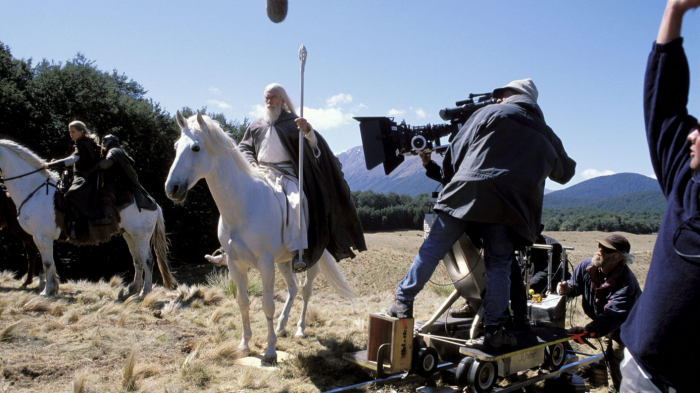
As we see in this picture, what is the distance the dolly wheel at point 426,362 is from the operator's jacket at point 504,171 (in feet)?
3.65

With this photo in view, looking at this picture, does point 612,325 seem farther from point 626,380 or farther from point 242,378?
point 242,378

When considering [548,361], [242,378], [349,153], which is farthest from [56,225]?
[349,153]

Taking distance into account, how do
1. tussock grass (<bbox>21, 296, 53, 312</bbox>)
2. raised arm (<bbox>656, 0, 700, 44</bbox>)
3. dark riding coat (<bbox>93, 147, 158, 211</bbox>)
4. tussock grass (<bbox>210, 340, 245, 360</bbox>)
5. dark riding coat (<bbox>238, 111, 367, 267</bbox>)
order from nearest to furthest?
raised arm (<bbox>656, 0, 700, 44</bbox>) < tussock grass (<bbox>210, 340, 245, 360</bbox>) < dark riding coat (<bbox>238, 111, 367, 267</bbox>) < tussock grass (<bbox>21, 296, 53, 312</bbox>) < dark riding coat (<bbox>93, 147, 158, 211</bbox>)

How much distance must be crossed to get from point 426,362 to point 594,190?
88.8 metres

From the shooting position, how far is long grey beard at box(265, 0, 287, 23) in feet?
12.5

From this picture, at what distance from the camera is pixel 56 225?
7047mm

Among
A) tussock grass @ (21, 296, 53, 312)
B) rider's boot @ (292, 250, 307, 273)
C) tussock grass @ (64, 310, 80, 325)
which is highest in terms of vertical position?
rider's boot @ (292, 250, 307, 273)

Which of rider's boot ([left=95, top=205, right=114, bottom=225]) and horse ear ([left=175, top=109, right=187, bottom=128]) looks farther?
rider's boot ([left=95, top=205, right=114, bottom=225])

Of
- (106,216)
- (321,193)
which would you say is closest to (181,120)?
(321,193)

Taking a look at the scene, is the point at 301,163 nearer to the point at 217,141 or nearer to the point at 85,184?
the point at 217,141

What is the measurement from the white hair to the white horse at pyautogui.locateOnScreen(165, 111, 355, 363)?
0.91 m

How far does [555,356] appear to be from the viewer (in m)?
3.78

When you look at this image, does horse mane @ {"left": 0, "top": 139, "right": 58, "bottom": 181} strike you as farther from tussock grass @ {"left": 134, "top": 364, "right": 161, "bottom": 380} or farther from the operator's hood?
the operator's hood

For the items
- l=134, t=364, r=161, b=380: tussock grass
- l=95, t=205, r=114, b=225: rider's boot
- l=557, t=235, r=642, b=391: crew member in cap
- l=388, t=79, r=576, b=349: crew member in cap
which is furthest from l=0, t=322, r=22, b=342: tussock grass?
l=557, t=235, r=642, b=391: crew member in cap
